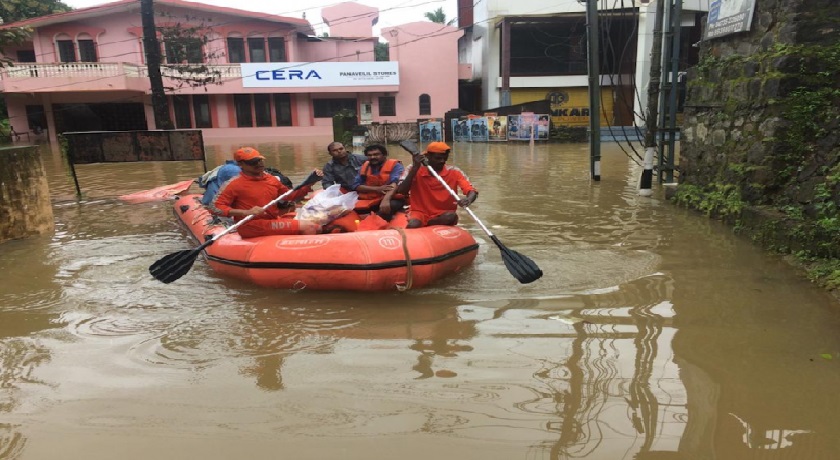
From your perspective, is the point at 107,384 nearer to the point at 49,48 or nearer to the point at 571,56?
the point at 571,56

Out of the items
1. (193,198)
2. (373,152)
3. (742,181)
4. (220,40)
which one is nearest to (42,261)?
(193,198)

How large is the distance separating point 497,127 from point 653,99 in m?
12.2

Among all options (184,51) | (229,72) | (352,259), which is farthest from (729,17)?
(184,51)

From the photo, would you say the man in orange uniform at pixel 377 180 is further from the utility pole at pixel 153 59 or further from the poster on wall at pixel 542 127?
the poster on wall at pixel 542 127

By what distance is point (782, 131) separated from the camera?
6324mm

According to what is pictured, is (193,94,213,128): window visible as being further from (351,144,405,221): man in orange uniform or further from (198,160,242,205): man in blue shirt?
(351,144,405,221): man in orange uniform

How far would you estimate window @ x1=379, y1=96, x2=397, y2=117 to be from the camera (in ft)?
90.4

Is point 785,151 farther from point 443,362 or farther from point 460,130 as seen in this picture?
point 460,130

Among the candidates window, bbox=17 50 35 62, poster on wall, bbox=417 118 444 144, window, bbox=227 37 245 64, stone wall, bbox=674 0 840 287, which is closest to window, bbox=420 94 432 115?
poster on wall, bbox=417 118 444 144

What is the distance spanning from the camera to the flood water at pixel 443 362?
9.27 feet

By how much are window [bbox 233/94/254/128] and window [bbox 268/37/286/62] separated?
2.23 meters

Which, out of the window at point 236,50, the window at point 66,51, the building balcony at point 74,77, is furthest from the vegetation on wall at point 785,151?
the window at point 66,51

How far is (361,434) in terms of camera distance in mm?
2889

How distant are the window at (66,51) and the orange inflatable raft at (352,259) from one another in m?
25.8
